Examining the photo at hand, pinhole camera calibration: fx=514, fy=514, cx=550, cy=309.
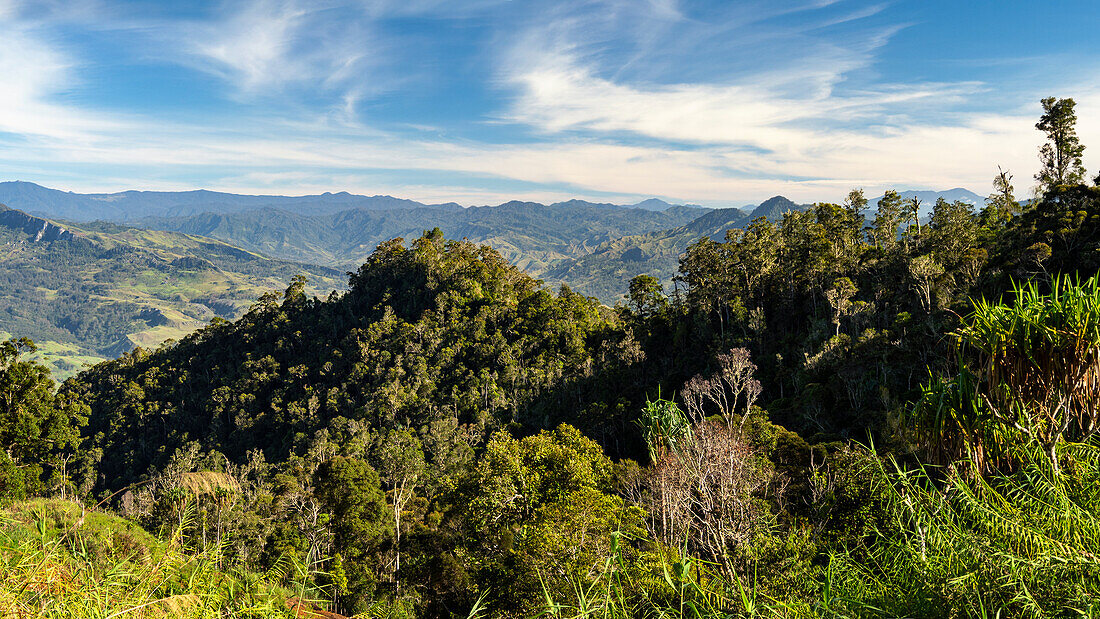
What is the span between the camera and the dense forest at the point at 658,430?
12.4ft

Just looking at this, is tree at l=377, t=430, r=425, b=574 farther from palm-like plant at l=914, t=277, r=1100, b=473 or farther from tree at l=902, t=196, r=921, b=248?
tree at l=902, t=196, r=921, b=248

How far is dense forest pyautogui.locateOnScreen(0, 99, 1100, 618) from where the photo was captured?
3.79m

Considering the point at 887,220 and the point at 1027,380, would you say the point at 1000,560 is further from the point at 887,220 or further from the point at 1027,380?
the point at 887,220

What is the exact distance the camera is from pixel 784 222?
54.9 meters

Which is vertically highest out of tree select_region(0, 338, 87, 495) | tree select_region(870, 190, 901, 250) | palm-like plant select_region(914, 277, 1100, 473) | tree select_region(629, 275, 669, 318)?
tree select_region(870, 190, 901, 250)

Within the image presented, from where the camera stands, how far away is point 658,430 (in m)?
30.1

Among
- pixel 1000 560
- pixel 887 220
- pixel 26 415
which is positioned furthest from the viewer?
pixel 887 220

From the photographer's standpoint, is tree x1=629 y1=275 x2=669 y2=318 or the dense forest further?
tree x1=629 y1=275 x2=669 y2=318

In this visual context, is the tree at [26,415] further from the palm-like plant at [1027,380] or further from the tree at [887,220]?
the tree at [887,220]

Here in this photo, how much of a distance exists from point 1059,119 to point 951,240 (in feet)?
45.7

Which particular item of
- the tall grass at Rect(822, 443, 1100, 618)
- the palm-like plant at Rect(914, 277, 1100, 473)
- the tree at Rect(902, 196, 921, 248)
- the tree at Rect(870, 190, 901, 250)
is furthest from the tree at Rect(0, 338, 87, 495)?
the tree at Rect(870, 190, 901, 250)

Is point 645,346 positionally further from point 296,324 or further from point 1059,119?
point 296,324

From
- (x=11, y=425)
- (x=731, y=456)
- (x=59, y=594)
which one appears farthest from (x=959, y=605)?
(x=11, y=425)

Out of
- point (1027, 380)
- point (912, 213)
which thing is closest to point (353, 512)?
point (1027, 380)
